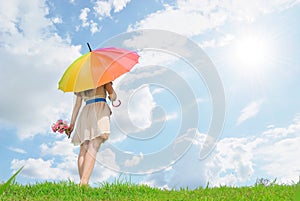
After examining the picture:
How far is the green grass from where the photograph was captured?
582 centimetres

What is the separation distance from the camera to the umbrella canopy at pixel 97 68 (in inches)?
244

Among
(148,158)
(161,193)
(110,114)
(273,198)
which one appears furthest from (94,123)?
(273,198)

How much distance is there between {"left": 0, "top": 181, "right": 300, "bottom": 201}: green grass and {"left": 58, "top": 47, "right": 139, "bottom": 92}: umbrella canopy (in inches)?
61.0

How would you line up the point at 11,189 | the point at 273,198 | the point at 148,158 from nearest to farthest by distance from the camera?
the point at 273,198, the point at 148,158, the point at 11,189

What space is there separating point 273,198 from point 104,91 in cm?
Result: 294

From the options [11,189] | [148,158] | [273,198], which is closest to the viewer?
[273,198]

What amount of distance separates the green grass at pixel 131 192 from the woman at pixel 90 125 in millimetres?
340

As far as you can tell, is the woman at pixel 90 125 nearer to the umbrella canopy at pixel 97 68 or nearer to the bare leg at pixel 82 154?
the bare leg at pixel 82 154

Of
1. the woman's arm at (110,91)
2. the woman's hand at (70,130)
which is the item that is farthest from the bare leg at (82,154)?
the woman's arm at (110,91)

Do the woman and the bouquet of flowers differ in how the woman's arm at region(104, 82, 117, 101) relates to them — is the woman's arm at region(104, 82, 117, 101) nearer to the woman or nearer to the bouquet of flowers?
the woman

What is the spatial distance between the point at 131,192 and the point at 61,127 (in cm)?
148

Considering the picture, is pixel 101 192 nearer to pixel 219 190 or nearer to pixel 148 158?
pixel 148 158

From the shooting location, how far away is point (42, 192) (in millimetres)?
6402

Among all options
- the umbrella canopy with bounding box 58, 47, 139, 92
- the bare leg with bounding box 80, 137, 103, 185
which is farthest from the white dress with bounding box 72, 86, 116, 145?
the umbrella canopy with bounding box 58, 47, 139, 92
